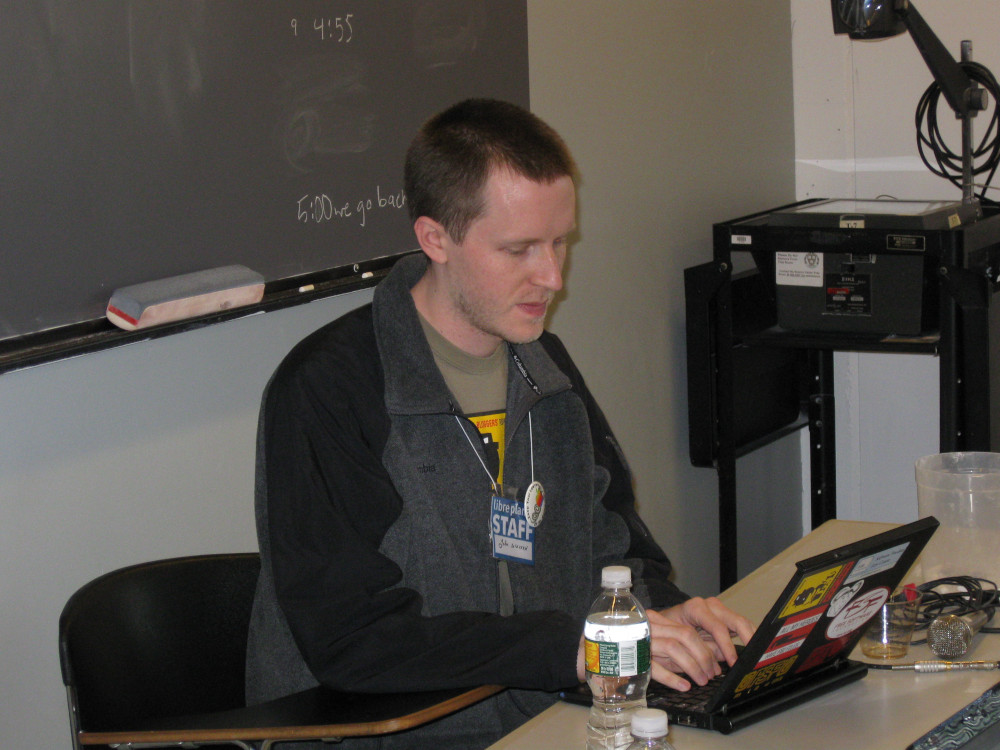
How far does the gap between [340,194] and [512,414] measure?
0.62m

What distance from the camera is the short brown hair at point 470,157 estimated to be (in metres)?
1.64

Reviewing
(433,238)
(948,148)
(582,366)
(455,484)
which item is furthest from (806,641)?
(948,148)

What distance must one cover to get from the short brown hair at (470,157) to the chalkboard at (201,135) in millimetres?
348

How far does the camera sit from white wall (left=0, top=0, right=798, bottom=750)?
1695 millimetres

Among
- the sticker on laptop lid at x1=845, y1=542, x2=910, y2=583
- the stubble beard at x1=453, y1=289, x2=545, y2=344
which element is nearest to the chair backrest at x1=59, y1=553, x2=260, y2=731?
the stubble beard at x1=453, y1=289, x2=545, y2=344

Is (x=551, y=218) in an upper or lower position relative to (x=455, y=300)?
upper

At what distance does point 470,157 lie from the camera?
1.65 meters

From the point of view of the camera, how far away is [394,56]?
2.21 meters

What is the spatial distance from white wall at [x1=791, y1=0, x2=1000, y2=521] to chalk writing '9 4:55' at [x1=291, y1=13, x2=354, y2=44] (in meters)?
2.04

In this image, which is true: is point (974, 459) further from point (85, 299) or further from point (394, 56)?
point (85, 299)

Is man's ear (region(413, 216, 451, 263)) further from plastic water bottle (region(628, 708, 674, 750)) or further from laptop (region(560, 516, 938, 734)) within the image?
plastic water bottle (region(628, 708, 674, 750))

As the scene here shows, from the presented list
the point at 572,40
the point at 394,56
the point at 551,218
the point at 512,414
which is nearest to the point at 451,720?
the point at 512,414

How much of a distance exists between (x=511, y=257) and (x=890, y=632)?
0.71m

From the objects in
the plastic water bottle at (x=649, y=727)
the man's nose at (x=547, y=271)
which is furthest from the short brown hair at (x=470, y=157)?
the plastic water bottle at (x=649, y=727)
